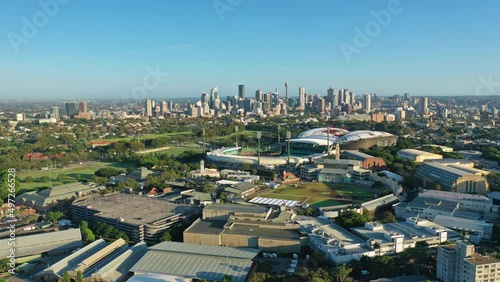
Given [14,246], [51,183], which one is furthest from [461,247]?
[51,183]

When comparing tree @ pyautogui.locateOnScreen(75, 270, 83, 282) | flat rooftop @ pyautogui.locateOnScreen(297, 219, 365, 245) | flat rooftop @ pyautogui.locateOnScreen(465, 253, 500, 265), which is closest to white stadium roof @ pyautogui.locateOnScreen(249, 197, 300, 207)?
flat rooftop @ pyautogui.locateOnScreen(297, 219, 365, 245)

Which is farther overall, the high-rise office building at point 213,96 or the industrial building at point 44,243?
the high-rise office building at point 213,96

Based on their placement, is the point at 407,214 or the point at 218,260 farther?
the point at 407,214

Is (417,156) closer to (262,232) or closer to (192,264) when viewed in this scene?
(262,232)

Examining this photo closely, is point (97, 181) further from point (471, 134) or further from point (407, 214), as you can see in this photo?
point (471, 134)

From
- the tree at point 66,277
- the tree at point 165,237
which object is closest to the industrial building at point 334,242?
the tree at point 165,237

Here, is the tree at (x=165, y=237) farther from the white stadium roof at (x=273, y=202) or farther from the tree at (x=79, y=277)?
the white stadium roof at (x=273, y=202)
